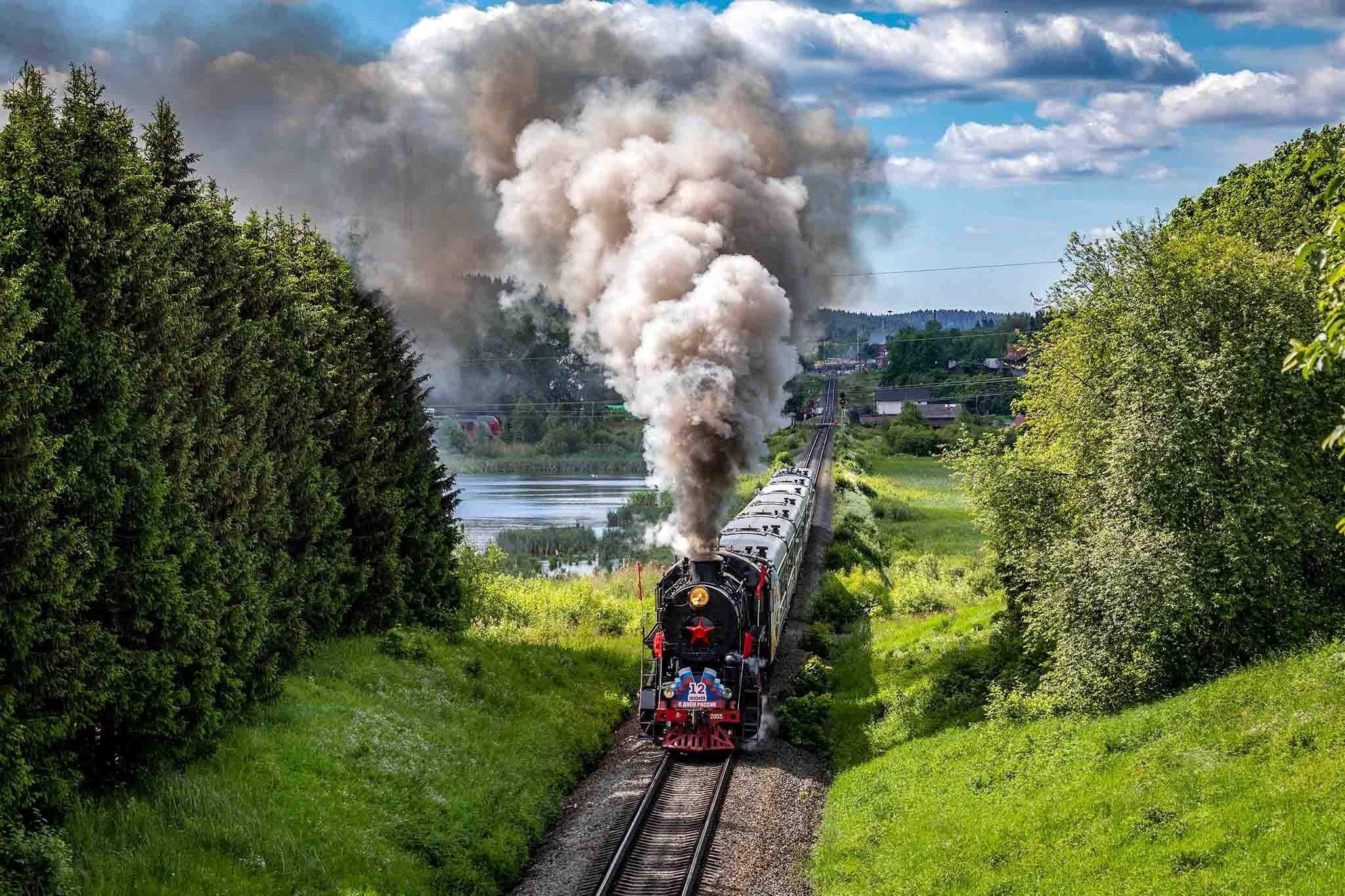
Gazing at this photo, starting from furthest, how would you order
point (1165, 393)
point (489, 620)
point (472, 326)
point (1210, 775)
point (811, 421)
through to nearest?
point (811, 421) < point (472, 326) < point (489, 620) < point (1165, 393) < point (1210, 775)

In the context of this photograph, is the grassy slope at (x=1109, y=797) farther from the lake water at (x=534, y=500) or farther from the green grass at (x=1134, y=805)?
the lake water at (x=534, y=500)

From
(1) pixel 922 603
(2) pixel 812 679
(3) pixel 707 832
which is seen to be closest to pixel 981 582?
(1) pixel 922 603

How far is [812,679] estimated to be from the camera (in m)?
22.8

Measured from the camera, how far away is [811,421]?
350 ft

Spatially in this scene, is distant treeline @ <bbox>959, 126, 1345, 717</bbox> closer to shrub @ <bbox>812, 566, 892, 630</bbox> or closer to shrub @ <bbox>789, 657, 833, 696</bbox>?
shrub @ <bbox>789, 657, 833, 696</bbox>

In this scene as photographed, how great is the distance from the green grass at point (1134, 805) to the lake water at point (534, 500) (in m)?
35.7

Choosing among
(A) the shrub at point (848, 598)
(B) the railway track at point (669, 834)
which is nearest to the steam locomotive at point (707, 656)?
(B) the railway track at point (669, 834)

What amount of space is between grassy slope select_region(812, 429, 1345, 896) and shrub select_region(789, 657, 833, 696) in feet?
8.90

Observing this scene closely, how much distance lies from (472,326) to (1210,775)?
101 ft

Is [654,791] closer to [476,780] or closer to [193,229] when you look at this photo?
[476,780]

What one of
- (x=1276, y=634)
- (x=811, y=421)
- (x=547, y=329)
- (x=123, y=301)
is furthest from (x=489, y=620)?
(x=811, y=421)

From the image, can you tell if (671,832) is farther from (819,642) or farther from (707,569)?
(819,642)

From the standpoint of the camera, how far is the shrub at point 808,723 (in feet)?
64.7

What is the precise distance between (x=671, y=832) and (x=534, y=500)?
52264 mm
